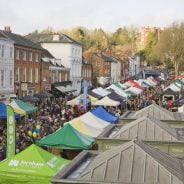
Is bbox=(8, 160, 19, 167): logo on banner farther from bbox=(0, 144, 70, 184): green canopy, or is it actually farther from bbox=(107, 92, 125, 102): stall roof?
bbox=(107, 92, 125, 102): stall roof

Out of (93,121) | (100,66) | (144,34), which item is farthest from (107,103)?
(144,34)

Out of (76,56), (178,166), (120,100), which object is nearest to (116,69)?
(76,56)

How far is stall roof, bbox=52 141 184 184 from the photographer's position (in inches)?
273

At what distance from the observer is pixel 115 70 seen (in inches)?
3551

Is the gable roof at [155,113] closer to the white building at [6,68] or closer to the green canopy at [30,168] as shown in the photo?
the green canopy at [30,168]

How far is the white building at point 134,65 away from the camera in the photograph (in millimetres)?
111912

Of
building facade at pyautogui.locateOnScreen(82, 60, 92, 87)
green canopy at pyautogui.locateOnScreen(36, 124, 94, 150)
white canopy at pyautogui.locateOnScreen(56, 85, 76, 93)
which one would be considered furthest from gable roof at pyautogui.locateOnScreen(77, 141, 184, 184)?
building facade at pyautogui.locateOnScreen(82, 60, 92, 87)

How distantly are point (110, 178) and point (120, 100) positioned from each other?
30.6 meters

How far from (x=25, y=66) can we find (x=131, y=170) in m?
38.2

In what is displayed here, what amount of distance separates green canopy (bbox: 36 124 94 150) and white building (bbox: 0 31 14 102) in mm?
23461

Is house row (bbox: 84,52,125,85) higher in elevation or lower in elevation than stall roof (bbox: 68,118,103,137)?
higher

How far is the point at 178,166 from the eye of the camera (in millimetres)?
7980

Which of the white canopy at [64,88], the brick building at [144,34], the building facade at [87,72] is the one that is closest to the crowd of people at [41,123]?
the white canopy at [64,88]

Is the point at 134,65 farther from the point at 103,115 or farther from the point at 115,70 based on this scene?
the point at 103,115
